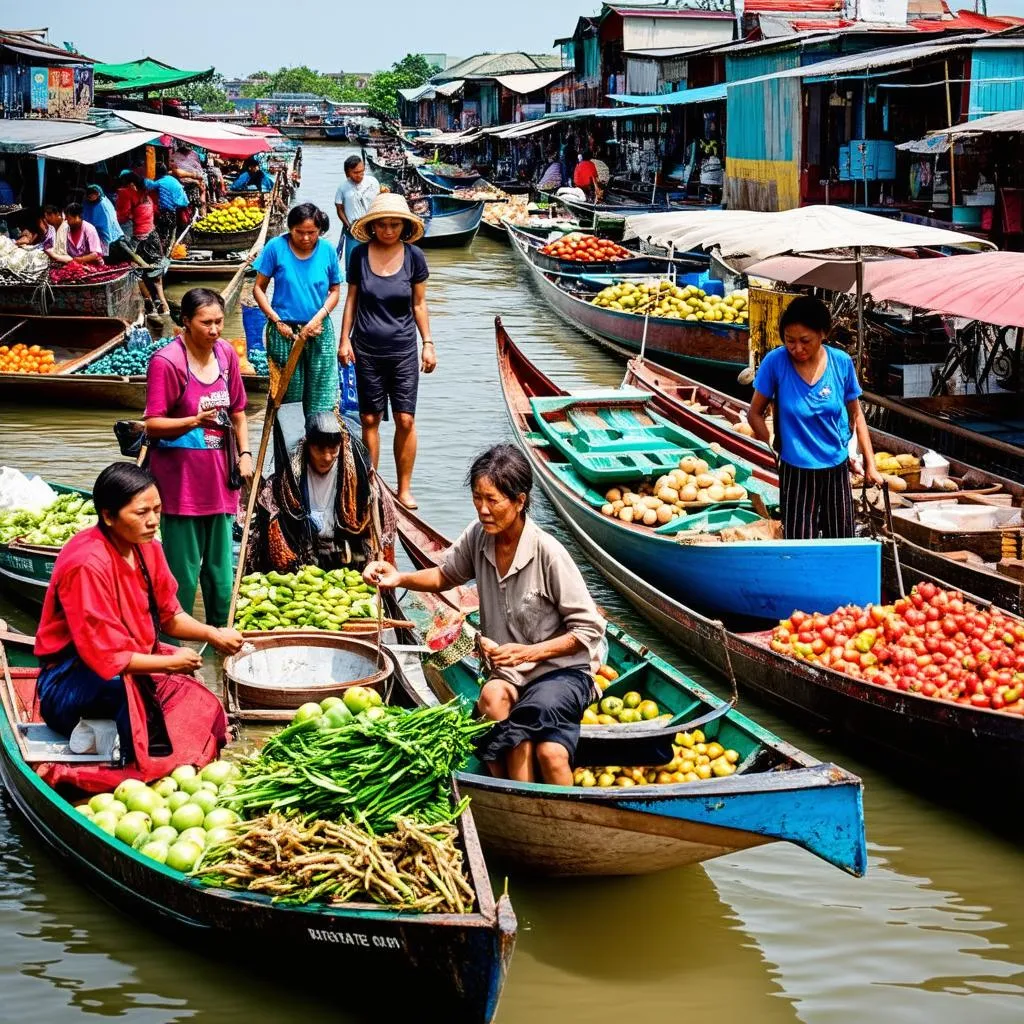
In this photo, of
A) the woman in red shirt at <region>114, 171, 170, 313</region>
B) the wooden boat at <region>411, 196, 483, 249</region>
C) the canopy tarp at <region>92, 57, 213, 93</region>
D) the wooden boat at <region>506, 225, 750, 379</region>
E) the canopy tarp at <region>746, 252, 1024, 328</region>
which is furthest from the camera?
the canopy tarp at <region>92, 57, 213, 93</region>

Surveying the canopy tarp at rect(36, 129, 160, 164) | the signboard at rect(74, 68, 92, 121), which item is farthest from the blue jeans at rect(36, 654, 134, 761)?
the signboard at rect(74, 68, 92, 121)

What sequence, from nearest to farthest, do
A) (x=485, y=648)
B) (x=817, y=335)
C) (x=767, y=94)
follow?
(x=485, y=648), (x=817, y=335), (x=767, y=94)

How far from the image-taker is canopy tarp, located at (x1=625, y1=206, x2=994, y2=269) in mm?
7574

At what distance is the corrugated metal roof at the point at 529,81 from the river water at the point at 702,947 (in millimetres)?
36872

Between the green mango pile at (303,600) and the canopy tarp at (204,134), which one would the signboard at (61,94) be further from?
the green mango pile at (303,600)

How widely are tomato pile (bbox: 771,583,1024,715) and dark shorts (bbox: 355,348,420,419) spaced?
282 centimetres

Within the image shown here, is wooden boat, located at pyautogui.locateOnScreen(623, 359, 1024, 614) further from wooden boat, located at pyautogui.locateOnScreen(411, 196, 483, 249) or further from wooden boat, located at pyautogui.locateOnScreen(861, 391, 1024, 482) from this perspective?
wooden boat, located at pyautogui.locateOnScreen(411, 196, 483, 249)

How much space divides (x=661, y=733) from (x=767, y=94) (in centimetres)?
1606

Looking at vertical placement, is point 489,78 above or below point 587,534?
above

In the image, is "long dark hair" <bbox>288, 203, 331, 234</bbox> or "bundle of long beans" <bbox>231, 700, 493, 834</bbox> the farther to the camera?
"long dark hair" <bbox>288, 203, 331, 234</bbox>

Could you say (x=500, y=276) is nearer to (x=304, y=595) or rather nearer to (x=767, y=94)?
(x=767, y=94)

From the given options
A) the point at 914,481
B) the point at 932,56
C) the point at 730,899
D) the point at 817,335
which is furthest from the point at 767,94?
the point at 730,899

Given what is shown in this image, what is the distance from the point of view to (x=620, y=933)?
463 centimetres

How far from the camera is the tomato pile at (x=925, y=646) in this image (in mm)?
5289
